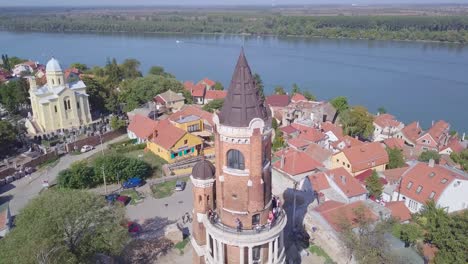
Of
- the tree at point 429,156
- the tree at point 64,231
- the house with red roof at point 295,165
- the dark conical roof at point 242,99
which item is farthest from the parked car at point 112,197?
the tree at point 429,156

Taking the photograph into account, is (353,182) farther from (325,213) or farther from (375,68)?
(375,68)

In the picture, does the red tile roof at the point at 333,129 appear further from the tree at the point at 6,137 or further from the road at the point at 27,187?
the tree at the point at 6,137

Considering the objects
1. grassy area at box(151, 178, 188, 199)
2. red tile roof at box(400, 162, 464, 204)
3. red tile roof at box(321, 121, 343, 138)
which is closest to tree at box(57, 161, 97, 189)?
grassy area at box(151, 178, 188, 199)

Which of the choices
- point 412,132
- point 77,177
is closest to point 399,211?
point 412,132

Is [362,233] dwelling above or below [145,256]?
above

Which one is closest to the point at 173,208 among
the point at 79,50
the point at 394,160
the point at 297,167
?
the point at 297,167
